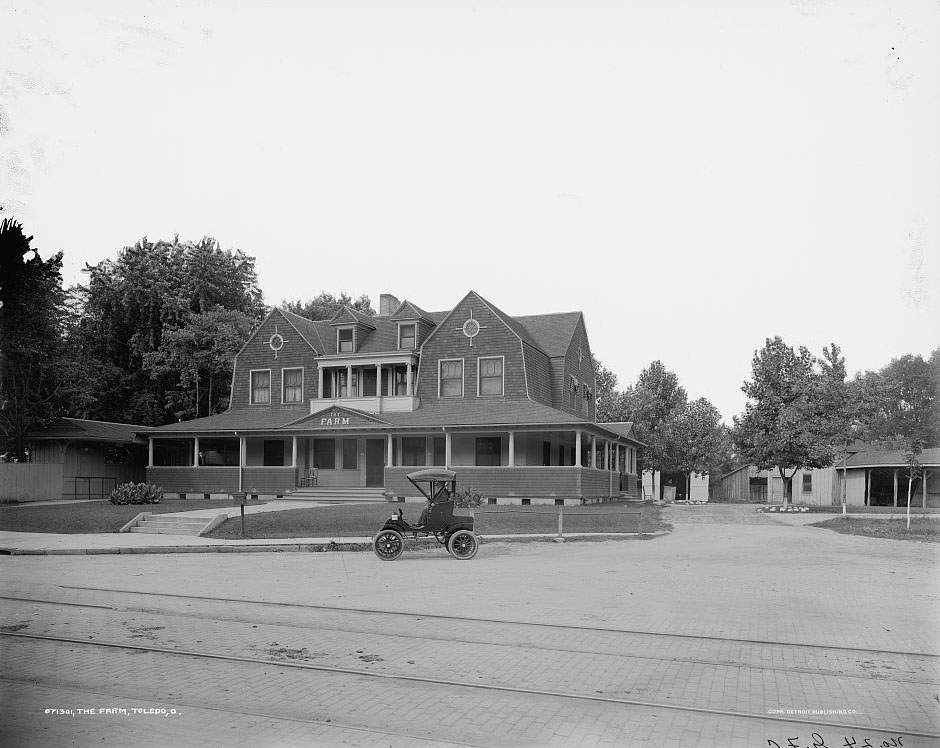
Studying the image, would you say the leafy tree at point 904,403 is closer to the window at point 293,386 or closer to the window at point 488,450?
the window at point 488,450

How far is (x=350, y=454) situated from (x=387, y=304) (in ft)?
36.1

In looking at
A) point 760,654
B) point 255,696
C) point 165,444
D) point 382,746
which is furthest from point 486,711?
point 165,444

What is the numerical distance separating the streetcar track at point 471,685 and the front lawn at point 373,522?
45.5 feet

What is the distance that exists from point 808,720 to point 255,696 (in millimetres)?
4470

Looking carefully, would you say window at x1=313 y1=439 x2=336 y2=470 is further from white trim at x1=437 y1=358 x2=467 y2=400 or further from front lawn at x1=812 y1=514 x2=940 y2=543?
front lawn at x1=812 y1=514 x2=940 y2=543

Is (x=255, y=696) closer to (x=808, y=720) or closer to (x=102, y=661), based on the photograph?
(x=102, y=661)

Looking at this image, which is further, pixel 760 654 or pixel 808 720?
pixel 760 654

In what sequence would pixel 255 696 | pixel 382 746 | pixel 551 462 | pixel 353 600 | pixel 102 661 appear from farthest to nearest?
pixel 551 462 → pixel 353 600 → pixel 102 661 → pixel 255 696 → pixel 382 746

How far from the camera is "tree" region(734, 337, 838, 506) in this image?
38062 mm

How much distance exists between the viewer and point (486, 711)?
699cm

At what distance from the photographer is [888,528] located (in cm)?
2639

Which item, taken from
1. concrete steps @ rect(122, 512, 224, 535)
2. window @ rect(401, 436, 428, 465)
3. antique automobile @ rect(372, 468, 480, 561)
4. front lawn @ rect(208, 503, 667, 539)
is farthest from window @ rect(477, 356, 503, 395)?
antique automobile @ rect(372, 468, 480, 561)

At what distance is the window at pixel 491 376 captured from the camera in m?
39.3

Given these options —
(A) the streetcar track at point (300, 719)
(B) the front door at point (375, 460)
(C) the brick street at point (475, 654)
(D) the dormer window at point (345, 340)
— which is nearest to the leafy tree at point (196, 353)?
(D) the dormer window at point (345, 340)
